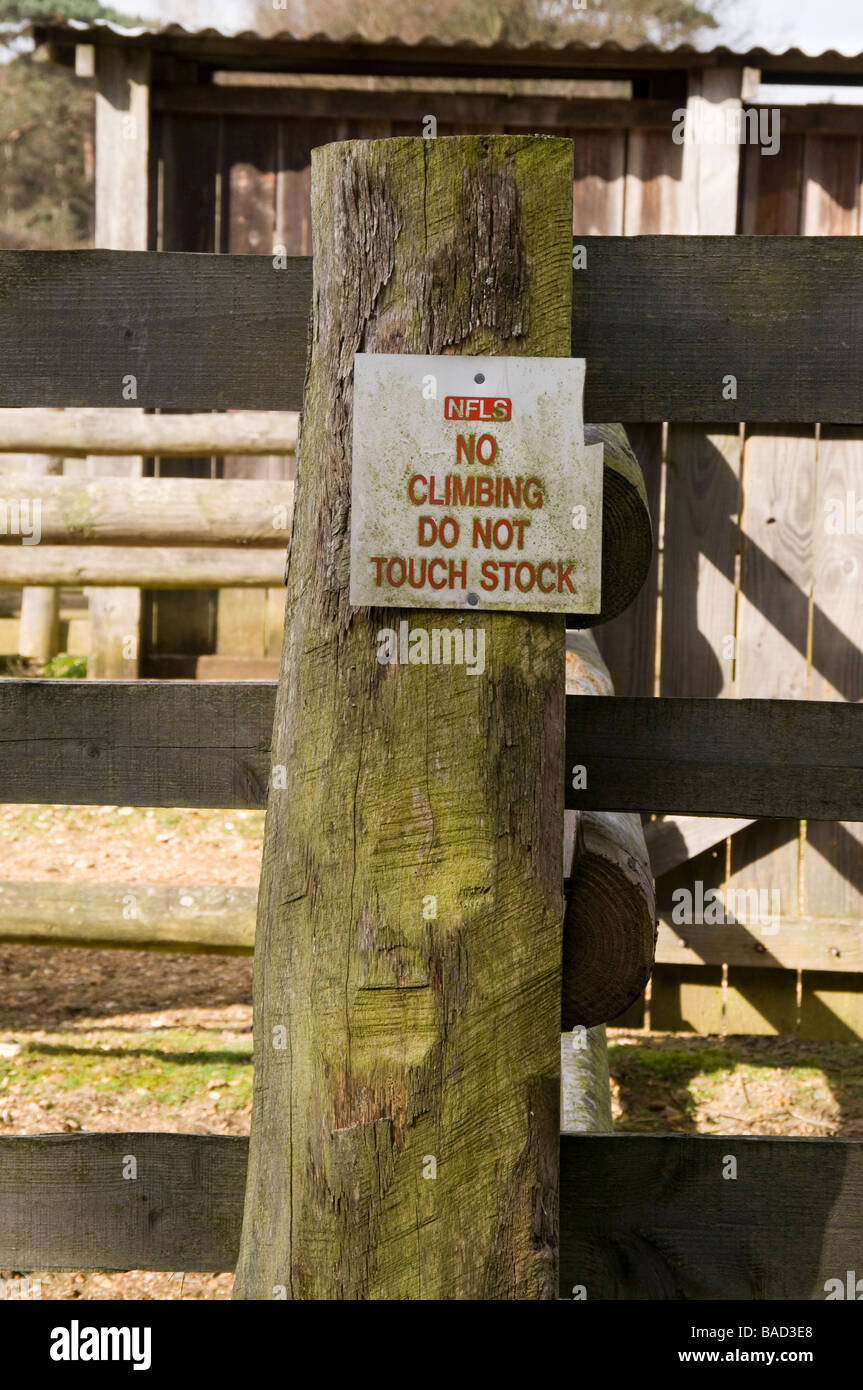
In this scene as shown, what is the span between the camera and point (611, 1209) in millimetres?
2078

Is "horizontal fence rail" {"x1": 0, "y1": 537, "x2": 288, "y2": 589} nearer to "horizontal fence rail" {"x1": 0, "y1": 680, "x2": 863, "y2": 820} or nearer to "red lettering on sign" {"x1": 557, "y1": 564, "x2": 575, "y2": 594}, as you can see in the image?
"horizontal fence rail" {"x1": 0, "y1": 680, "x2": 863, "y2": 820}

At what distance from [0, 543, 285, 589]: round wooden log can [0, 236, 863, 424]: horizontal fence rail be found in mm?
3541

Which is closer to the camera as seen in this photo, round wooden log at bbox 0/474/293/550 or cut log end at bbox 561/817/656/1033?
cut log end at bbox 561/817/656/1033

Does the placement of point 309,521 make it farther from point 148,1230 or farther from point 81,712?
point 148,1230

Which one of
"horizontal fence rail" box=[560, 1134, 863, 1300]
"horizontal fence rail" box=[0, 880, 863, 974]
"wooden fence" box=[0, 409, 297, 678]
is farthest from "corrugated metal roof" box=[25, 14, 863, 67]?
"horizontal fence rail" box=[560, 1134, 863, 1300]

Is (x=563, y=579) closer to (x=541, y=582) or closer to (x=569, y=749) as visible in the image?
(x=541, y=582)

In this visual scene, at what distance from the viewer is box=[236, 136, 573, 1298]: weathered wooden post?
179cm

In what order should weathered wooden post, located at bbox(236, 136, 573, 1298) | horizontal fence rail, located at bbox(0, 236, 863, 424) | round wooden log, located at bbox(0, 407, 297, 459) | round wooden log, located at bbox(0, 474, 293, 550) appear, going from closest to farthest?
weathered wooden post, located at bbox(236, 136, 573, 1298), horizontal fence rail, located at bbox(0, 236, 863, 424), round wooden log, located at bbox(0, 474, 293, 550), round wooden log, located at bbox(0, 407, 297, 459)

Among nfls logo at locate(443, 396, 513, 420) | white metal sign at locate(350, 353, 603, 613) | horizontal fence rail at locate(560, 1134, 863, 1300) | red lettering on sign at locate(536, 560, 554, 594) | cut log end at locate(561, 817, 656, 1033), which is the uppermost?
nfls logo at locate(443, 396, 513, 420)

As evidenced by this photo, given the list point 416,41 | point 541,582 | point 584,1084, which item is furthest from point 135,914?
point 416,41

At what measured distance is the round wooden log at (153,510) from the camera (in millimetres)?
5211

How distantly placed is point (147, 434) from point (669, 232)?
2.93 metres

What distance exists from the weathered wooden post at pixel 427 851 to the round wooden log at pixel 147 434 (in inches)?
153
